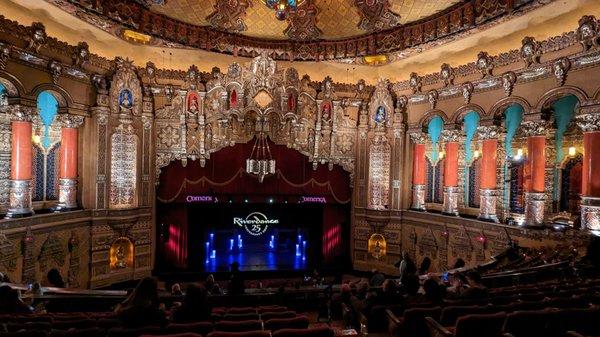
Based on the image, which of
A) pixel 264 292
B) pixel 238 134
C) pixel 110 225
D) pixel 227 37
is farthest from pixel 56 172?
pixel 264 292

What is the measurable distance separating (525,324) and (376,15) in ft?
41.9

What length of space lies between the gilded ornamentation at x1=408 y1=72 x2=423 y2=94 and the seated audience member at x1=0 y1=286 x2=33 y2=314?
45.2 feet

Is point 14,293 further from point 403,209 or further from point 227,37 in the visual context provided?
point 403,209

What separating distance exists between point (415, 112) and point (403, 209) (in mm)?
3949

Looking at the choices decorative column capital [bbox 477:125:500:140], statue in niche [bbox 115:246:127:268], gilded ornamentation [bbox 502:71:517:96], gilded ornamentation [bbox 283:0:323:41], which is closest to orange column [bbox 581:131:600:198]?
gilded ornamentation [bbox 502:71:517:96]

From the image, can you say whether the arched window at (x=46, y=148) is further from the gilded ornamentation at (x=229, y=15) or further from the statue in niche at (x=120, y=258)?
the gilded ornamentation at (x=229, y=15)

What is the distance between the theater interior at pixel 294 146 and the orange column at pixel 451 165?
78 millimetres

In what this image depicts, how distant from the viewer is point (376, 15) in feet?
47.0

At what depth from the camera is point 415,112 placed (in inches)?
606

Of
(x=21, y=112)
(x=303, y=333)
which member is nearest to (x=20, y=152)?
(x=21, y=112)

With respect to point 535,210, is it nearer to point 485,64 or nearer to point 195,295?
point 485,64

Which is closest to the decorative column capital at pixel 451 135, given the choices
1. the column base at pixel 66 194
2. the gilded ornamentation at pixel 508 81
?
the gilded ornamentation at pixel 508 81

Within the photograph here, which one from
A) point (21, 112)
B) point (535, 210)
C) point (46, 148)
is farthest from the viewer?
point (46, 148)

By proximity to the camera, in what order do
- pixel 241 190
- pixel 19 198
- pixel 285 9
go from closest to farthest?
pixel 19 198, pixel 285 9, pixel 241 190
